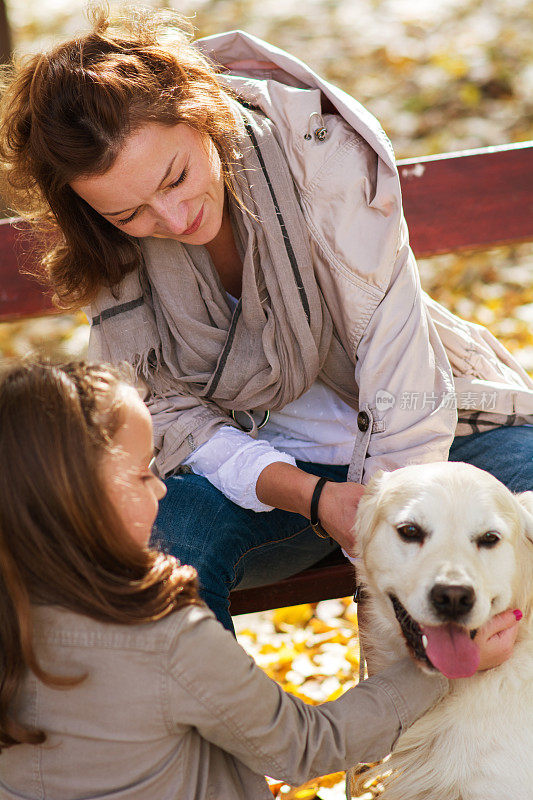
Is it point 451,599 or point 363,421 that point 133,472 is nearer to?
point 451,599

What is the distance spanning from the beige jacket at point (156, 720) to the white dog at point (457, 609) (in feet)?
0.97

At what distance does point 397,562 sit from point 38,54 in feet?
5.25

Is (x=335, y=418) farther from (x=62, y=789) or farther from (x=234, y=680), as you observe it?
(x=62, y=789)

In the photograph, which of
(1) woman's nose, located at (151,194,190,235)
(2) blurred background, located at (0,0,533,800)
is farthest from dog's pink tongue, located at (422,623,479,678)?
(2) blurred background, located at (0,0,533,800)

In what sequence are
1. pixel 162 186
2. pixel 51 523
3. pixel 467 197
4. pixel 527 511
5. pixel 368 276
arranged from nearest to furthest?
1. pixel 51 523
2. pixel 527 511
3. pixel 162 186
4. pixel 368 276
5. pixel 467 197

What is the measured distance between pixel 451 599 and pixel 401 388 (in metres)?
0.70

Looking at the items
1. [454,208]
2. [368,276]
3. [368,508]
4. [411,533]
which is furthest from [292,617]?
[454,208]

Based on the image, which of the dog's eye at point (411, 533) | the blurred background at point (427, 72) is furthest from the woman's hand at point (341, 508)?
the blurred background at point (427, 72)

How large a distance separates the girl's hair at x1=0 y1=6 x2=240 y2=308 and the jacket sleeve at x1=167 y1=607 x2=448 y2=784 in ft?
3.94

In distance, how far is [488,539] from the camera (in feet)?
6.20

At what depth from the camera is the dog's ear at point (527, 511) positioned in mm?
1974

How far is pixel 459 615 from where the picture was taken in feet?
5.73

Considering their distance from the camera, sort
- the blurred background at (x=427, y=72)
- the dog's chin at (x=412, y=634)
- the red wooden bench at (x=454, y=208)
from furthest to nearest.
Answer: the blurred background at (x=427, y=72) < the red wooden bench at (x=454, y=208) < the dog's chin at (x=412, y=634)

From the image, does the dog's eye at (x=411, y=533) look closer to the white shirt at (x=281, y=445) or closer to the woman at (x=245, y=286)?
the woman at (x=245, y=286)
